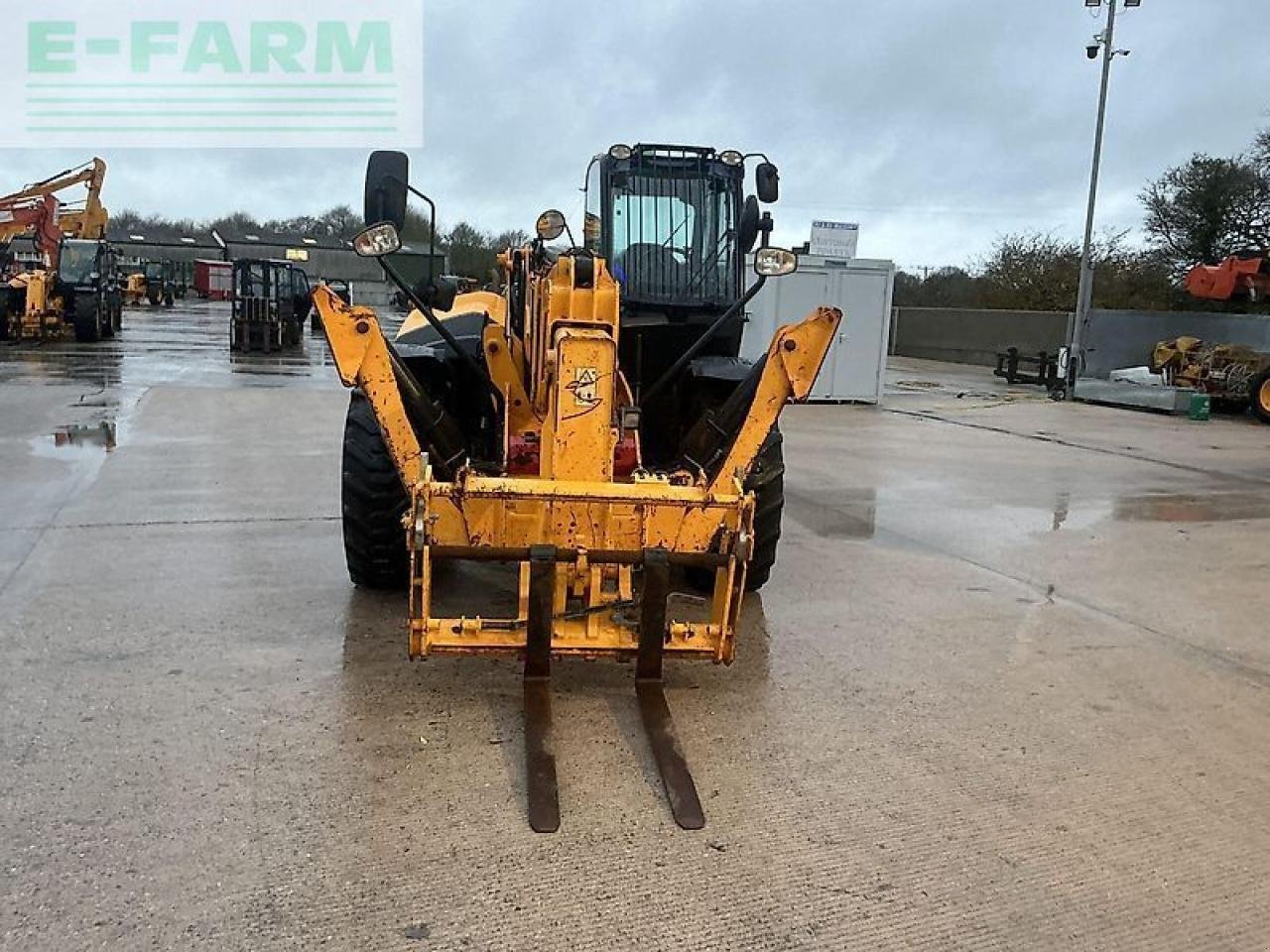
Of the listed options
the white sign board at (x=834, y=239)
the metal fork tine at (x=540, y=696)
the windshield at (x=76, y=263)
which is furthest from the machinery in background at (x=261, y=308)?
the metal fork tine at (x=540, y=696)

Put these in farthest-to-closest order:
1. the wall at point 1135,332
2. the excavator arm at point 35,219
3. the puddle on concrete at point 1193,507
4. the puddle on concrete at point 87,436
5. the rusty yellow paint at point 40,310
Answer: the excavator arm at point 35,219 < the rusty yellow paint at point 40,310 < the wall at point 1135,332 < the puddle on concrete at point 87,436 < the puddle on concrete at point 1193,507

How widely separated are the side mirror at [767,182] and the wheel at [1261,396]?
13.5m

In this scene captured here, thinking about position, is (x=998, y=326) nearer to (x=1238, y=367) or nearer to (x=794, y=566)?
(x=1238, y=367)

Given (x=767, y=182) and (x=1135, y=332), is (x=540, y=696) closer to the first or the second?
(x=767, y=182)

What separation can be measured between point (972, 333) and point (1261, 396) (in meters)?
14.5

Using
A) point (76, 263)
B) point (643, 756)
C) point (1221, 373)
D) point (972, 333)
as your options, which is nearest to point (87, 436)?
point (643, 756)

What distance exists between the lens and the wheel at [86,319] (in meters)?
22.1

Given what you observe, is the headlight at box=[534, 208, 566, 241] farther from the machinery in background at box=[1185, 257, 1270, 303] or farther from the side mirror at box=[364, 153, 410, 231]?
the machinery in background at box=[1185, 257, 1270, 303]

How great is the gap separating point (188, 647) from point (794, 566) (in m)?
3.31

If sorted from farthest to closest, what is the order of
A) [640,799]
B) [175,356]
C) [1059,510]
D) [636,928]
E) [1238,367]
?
[175,356] → [1238,367] → [1059,510] → [640,799] → [636,928]

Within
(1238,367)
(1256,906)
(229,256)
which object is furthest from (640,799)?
(229,256)

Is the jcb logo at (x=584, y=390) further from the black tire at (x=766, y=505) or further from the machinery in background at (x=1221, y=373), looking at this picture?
the machinery in background at (x=1221, y=373)

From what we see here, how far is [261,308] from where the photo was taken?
23172 mm

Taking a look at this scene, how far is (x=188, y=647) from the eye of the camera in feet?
14.4
